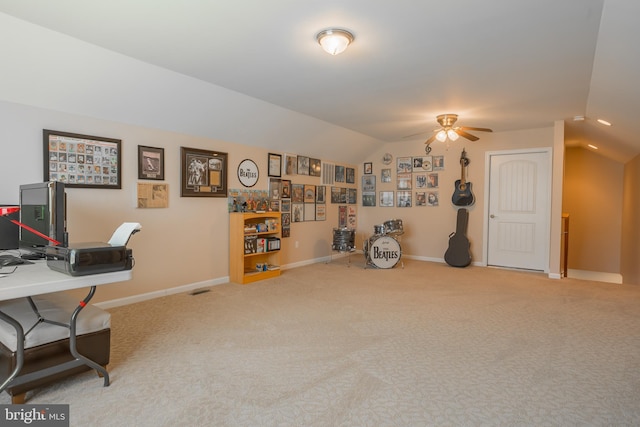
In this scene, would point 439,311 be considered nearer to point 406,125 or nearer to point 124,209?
point 406,125

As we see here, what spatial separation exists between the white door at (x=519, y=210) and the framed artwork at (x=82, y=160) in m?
6.05

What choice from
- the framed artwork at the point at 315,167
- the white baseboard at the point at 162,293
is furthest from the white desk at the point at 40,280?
the framed artwork at the point at 315,167

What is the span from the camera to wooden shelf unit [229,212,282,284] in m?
5.06

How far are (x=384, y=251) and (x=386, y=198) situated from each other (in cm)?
183

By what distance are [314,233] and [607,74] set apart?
487cm

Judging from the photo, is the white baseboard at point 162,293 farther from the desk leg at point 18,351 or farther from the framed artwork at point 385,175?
the framed artwork at point 385,175

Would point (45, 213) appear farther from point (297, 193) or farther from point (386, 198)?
point (386, 198)

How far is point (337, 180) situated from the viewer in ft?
24.3

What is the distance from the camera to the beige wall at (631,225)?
18.6 ft

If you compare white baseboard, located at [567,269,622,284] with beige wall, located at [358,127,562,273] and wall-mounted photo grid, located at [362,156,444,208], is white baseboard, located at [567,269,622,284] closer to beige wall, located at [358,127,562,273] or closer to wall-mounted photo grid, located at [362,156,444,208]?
beige wall, located at [358,127,562,273]

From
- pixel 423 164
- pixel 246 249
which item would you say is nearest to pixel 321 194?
pixel 423 164

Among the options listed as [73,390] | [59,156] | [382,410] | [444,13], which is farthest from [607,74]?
[59,156]

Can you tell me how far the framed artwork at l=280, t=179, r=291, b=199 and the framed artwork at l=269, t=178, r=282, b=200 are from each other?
2.7 inches

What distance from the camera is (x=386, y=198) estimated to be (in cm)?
765
